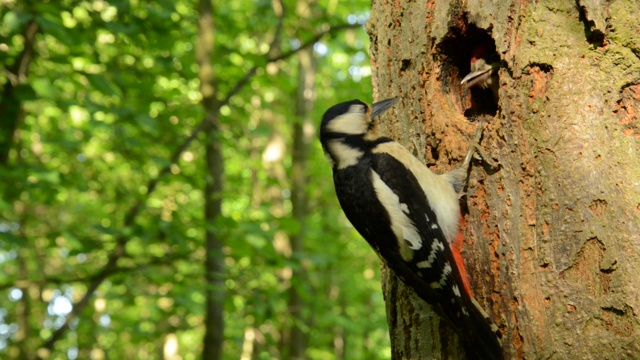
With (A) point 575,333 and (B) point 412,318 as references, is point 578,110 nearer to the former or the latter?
(A) point 575,333

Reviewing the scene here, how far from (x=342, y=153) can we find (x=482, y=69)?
2.54ft

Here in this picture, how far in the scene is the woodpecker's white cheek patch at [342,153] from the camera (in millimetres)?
2867

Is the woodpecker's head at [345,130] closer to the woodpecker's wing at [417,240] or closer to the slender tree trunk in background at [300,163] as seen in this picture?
the woodpecker's wing at [417,240]

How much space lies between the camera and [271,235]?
4965mm

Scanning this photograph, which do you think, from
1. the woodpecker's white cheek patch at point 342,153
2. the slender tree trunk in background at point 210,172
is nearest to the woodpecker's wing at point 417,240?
the woodpecker's white cheek patch at point 342,153

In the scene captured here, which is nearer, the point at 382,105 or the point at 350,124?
the point at 382,105

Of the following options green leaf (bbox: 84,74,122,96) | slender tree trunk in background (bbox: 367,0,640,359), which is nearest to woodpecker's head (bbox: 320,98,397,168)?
slender tree trunk in background (bbox: 367,0,640,359)

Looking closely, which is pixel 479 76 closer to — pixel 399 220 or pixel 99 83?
pixel 399 220

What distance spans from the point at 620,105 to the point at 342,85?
587 centimetres

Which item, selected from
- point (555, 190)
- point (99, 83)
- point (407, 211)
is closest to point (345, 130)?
point (407, 211)

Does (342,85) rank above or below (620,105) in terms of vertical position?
above

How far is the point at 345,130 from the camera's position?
9.78 ft

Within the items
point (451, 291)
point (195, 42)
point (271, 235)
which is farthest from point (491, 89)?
point (195, 42)

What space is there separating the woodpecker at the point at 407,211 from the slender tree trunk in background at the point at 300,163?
5.64 metres
